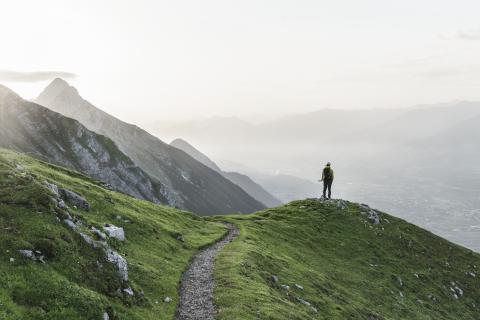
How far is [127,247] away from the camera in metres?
37.7

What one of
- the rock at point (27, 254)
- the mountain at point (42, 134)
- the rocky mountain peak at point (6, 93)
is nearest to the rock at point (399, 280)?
the rock at point (27, 254)

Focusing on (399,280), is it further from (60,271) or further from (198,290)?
(60,271)

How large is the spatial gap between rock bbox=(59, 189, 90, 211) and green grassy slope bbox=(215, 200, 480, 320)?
15463 millimetres

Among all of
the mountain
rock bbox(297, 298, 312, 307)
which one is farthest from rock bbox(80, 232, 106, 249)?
the mountain

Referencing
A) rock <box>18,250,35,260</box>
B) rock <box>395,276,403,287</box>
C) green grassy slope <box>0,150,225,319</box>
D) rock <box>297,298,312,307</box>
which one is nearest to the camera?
green grassy slope <box>0,150,225,319</box>

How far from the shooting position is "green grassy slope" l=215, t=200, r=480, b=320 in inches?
1510

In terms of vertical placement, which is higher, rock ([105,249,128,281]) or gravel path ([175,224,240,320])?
rock ([105,249,128,281])

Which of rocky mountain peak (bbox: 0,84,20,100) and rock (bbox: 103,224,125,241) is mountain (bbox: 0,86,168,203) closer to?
rocky mountain peak (bbox: 0,84,20,100)

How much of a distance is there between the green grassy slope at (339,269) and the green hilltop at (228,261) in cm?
23

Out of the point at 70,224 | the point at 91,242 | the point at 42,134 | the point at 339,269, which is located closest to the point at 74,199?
the point at 70,224

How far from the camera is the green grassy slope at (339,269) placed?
38.3m

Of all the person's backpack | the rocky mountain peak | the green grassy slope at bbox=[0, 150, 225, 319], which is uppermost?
the rocky mountain peak

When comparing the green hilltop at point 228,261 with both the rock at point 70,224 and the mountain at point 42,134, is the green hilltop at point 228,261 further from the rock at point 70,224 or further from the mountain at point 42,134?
the mountain at point 42,134

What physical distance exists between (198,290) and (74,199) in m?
16.0
